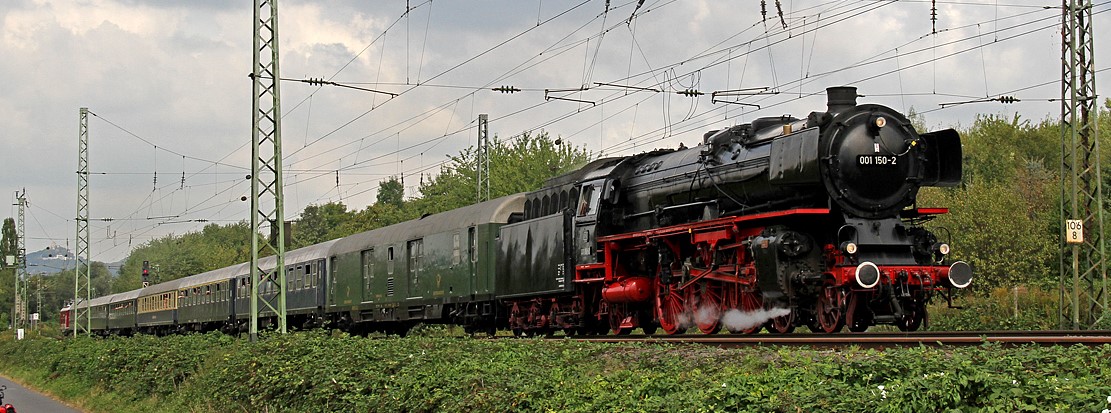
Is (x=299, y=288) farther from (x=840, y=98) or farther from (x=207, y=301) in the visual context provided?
(x=840, y=98)

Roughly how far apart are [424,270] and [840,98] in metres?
Answer: 14.3

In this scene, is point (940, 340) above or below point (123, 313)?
above

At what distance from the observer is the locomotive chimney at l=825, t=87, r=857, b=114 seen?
59.4ft

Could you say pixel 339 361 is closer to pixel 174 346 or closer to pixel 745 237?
pixel 745 237


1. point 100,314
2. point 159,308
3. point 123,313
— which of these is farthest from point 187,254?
point 159,308

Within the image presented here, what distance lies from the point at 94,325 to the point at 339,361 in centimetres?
6726

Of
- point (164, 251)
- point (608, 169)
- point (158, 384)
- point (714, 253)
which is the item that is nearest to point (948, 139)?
point (714, 253)

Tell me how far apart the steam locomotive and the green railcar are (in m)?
0.07

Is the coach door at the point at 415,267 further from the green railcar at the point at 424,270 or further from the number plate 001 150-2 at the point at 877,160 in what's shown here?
the number plate 001 150-2 at the point at 877,160

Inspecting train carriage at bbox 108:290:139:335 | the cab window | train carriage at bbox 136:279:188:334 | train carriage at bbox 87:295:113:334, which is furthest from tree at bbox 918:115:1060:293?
train carriage at bbox 87:295:113:334

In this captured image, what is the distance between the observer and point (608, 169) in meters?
23.2

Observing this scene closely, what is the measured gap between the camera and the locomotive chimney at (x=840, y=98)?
59.4ft

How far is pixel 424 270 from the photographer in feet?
96.0

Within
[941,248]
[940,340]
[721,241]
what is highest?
[721,241]
